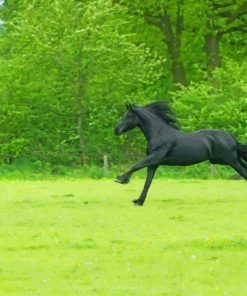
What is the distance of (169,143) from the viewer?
22375 millimetres

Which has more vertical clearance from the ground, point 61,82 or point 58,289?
point 58,289

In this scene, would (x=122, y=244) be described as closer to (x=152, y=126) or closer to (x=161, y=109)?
(x=152, y=126)

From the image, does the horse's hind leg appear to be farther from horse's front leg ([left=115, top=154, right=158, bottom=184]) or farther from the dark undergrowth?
the dark undergrowth

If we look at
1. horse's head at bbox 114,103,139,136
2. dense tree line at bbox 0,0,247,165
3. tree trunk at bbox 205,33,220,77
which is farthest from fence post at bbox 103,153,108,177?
tree trunk at bbox 205,33,220,77

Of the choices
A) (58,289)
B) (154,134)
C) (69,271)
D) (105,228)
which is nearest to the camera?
(58,289)

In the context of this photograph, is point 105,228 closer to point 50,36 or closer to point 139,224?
point 139,224

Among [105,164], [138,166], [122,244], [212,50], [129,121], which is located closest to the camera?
[122,244]

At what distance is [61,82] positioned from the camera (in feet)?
128

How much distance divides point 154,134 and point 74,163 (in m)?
16.4

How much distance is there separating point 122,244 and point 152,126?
25.7 ft

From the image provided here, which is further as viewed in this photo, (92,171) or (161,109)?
(92,171)

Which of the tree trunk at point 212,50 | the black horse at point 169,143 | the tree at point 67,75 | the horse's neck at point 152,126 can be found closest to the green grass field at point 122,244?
the black horse at point 169,143

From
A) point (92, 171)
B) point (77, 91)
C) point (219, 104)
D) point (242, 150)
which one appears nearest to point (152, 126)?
point (242, 150)

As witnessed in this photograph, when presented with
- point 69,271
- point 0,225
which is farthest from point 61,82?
point 69,271
